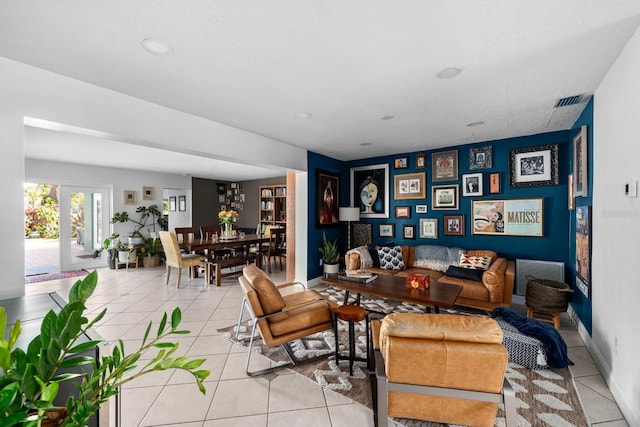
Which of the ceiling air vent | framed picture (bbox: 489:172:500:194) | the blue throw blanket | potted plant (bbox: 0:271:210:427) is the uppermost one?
the ceiling air vent

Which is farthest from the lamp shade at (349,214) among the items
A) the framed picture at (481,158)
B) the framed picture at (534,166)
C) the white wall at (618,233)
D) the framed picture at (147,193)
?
the framed picture at (147,193)

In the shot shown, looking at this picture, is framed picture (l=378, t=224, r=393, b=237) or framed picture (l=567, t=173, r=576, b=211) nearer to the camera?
framed picture (l=567, t=173, r=576, b=211)

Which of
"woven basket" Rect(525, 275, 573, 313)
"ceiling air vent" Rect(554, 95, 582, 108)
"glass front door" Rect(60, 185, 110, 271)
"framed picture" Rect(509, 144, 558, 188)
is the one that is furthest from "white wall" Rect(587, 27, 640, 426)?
"glass front door" Rect(60, 185, 110, 271)

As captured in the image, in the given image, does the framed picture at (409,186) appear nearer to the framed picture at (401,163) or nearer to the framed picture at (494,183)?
the framed picture at (401,163)

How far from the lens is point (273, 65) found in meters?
2.15

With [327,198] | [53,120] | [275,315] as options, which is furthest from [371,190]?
[53,120]

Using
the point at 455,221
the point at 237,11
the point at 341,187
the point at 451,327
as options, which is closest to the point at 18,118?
→ the point at 237,11

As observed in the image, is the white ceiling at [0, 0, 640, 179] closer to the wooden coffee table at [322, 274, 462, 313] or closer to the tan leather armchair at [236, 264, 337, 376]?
the tan leather armchair at [236, 264, 337, 376]

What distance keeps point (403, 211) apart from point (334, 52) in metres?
3.80

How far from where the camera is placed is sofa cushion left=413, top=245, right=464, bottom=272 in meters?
4.44

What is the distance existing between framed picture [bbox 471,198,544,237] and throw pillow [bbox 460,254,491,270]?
0.59 m

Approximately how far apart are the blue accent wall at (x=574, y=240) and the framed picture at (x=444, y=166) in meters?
1.52

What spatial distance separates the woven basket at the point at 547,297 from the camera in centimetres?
312

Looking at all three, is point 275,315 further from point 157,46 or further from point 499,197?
point 499,197
